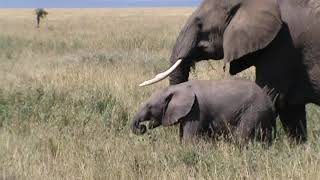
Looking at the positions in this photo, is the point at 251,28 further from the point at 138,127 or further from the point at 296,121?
the point at 138,127

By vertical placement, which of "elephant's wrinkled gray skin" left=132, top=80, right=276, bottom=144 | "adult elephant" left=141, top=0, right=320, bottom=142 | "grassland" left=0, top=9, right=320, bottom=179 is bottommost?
"grassland" left=0, top=9, right=320, bottom=179

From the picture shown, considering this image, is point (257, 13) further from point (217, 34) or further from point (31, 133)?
point (31, 133)

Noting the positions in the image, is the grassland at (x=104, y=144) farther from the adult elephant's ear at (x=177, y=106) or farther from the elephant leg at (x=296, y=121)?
the adult elephant's ear at (x=177, y=106)

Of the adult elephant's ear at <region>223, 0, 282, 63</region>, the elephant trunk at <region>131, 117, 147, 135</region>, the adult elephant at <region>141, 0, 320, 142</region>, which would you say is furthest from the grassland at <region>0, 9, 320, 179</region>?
the adult elephant's ear at <region>223, 0, 282, 63</region>

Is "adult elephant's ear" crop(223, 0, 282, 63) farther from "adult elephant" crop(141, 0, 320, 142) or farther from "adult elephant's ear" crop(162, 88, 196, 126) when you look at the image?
"adult elephant's ear" crop(162, 88, 196, 126)

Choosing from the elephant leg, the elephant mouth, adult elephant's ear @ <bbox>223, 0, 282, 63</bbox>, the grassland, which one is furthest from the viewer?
the elephant leg

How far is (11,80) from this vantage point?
506 inches

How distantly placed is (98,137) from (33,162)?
1.28 metres

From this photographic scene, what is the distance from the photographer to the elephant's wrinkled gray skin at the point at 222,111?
666cm

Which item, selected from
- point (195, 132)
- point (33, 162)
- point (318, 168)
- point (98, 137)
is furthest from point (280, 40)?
point (33, 162)

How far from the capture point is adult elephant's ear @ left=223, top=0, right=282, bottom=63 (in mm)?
6613

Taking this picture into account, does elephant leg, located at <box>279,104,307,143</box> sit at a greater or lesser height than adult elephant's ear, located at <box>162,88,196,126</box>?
lesser

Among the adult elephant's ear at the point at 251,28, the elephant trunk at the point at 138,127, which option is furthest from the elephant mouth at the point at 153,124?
the adult elephant's ear at the point at 251,28

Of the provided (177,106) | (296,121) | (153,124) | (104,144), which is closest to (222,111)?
(177,106)
